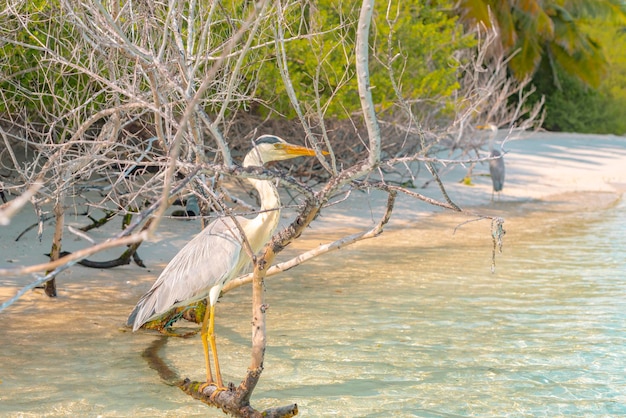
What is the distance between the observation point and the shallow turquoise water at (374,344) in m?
5.61

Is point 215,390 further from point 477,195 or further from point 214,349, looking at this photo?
point 477,195

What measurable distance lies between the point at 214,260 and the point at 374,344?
171 centimetres

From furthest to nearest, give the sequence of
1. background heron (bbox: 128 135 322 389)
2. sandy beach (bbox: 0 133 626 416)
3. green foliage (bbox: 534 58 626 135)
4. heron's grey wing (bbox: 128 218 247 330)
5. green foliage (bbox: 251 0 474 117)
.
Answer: green foliage (bbox: 534 58 626 135) → green foliage (bbox: 251 0 474 117) → heron's grey wing (bbox: 128 218 247 330) → sandy beach (bbox: 0 133 626 416) → background heron (bbox: 128 135 322 389)

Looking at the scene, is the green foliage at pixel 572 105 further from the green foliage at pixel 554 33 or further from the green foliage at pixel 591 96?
the green foliage at pixel 554 33

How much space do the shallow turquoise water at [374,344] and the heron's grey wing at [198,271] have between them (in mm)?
503

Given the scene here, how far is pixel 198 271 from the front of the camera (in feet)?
19.1

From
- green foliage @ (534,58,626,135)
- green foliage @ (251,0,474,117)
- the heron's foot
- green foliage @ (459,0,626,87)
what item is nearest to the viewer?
the heron's foot

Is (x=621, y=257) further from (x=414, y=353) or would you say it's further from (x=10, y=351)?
(x=10, y=351)

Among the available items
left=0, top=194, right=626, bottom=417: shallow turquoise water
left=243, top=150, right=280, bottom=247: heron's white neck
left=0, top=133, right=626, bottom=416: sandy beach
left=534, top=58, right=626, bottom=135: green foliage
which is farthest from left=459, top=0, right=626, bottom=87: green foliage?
left=243, top=150, right=280, bottom=247: heron's white neck

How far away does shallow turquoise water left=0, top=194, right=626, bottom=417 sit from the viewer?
5613 millimetres

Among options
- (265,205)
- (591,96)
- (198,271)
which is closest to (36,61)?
(198,271)

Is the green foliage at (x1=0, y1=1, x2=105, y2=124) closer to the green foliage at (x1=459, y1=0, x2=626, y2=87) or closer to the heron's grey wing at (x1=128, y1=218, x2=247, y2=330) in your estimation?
the heron's grey wing at (x1=128, y1=218, x2=247, y2=330)

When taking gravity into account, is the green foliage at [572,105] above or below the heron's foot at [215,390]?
above

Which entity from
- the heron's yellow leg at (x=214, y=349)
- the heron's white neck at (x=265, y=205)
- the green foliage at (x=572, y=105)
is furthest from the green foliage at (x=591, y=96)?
the heron's yellow leg at (x=214, y=349)
